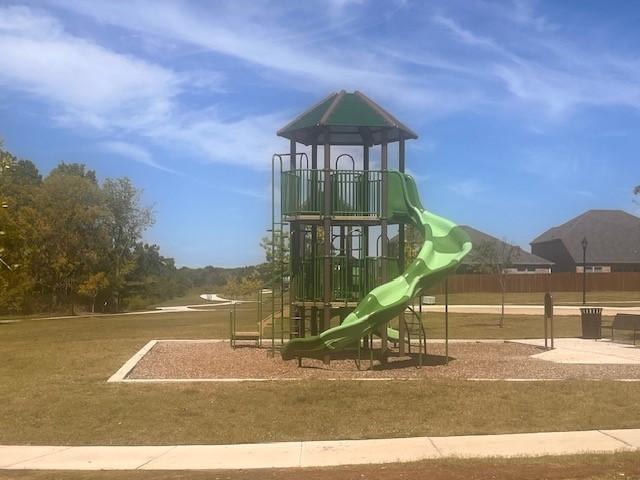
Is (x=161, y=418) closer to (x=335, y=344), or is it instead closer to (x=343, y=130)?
(x=335, y=344)

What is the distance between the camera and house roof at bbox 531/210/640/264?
73.9 meters

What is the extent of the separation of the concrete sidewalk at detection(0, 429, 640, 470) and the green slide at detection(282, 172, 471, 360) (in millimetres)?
5772

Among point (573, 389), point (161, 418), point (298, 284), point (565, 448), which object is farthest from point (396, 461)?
point (298, 284)

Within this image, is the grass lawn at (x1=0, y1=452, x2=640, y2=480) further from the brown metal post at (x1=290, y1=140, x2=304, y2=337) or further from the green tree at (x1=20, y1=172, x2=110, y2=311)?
the green tree at (x1=20, y1=172, x2=110, y2=311)

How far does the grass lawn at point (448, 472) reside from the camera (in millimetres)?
7445

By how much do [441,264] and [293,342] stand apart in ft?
11.3

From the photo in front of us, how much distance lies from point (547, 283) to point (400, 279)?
5479cm

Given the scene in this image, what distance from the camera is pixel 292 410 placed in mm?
11148

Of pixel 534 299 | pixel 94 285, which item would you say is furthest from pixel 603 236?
pixel 94 285

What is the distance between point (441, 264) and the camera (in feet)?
52.5

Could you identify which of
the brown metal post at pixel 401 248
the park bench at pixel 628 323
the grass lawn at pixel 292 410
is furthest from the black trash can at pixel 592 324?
the grass lawn at pixel 292 410

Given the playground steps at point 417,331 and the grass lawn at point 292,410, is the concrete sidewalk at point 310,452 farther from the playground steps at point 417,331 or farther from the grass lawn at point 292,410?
the playground steps at point 417,331

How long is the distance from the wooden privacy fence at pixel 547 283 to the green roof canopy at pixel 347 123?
1939 inches

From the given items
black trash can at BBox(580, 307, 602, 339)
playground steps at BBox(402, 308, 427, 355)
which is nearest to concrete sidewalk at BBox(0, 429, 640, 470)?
playground steps at BBox(402, 308, 427, 355)
